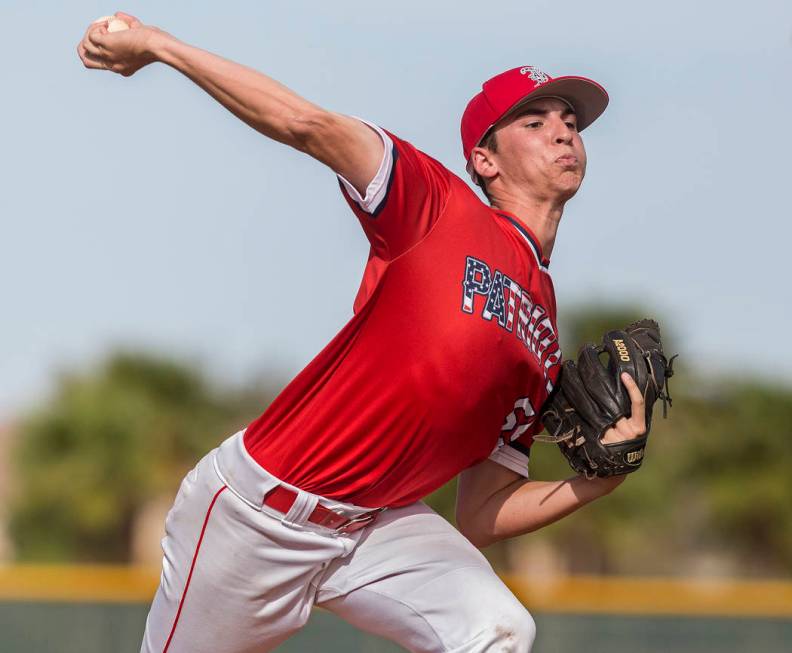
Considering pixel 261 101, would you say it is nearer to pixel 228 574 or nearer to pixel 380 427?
pixel 380 427

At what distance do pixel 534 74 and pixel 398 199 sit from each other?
1.07 metres

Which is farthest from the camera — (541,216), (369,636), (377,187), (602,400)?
(369,636)

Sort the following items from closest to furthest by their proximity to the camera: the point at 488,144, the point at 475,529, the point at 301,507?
the point at 301,507 → the point at 475,529 → the point at 488,144

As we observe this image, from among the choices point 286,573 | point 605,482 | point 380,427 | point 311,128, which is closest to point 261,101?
point 311,128

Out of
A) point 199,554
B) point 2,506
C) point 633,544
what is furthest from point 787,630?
point 2,506

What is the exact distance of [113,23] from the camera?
3439 mm

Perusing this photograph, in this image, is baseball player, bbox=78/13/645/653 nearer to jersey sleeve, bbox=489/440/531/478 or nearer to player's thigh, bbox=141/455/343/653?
player's thigh, bbox=141/455/343/653

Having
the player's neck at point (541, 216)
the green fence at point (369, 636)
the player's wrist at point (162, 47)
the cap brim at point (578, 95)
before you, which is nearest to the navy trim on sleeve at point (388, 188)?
the player's wrist at point (162, 47)

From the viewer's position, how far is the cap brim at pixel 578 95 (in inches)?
164

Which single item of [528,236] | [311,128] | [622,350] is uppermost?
[311,128]

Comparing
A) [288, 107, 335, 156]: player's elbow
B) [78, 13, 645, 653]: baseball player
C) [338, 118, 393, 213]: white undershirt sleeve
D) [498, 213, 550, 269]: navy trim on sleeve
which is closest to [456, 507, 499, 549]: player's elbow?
[78, 13, 645, 653]: baseball player

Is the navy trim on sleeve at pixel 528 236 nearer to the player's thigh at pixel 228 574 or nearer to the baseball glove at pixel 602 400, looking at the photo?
the baseball glove at pixel 602 400

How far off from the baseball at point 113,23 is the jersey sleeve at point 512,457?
5.71 ft

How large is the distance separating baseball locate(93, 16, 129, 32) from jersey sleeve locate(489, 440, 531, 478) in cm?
174
